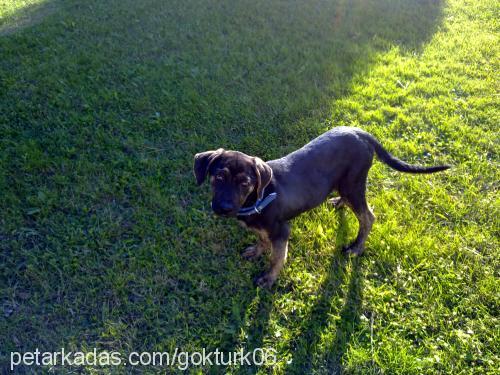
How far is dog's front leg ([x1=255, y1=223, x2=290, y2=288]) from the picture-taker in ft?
13.2

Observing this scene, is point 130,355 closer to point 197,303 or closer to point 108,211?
point 197,303

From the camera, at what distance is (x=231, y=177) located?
11.7 ft

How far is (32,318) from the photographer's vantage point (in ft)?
12.6

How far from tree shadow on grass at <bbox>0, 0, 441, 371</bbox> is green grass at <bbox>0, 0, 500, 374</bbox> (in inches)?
1.1

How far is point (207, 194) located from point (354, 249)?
205 centimetres

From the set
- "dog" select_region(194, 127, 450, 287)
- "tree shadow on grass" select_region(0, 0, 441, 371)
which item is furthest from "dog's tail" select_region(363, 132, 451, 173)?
"tree shadow on grass" select_region(0, 0, 441, 371)

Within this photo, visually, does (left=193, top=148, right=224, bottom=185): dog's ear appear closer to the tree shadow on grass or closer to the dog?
the dog

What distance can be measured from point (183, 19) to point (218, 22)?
87cm

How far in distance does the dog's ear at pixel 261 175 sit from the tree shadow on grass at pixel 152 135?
1162 millimetres

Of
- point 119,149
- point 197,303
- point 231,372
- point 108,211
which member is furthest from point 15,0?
point 231,372

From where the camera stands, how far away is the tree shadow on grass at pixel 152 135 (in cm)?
399

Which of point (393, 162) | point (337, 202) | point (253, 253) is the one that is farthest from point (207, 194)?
point (393, 162)

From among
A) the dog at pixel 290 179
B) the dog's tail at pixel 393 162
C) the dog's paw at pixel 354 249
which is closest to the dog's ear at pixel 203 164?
the dog at pixel 290 179

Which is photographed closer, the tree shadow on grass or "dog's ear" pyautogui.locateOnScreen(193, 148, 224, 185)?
"dog's ear" pyautogui.locateOnScreen(193, 148, 224, 185)
